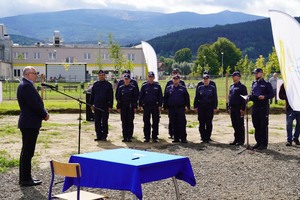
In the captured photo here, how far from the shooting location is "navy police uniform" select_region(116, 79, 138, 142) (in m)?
14.8

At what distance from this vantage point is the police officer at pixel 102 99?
14.8 metres

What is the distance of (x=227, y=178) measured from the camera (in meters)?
9.73

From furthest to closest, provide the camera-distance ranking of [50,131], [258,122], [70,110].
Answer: [70,110] < [50,131] < [258,122]

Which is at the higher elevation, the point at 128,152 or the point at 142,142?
the point at 128,152

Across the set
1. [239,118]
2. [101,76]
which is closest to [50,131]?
[101,76]

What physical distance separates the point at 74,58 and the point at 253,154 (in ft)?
288

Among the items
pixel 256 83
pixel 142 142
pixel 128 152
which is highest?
pixel 256 83

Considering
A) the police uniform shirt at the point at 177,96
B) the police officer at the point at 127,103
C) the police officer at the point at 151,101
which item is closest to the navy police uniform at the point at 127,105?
the police officer at the point at 127,103

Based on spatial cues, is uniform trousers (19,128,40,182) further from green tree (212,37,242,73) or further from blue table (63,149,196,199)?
green tree (212,37,242,73)

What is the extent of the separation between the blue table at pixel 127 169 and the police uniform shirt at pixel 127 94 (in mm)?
7777

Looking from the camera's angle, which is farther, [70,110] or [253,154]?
[70,110]

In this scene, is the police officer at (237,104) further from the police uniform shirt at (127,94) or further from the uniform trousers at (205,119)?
the police uniform shirt at (127,94)

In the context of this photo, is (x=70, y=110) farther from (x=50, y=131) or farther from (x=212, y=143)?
(x=212, y=143)

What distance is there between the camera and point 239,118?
46.8 ft
